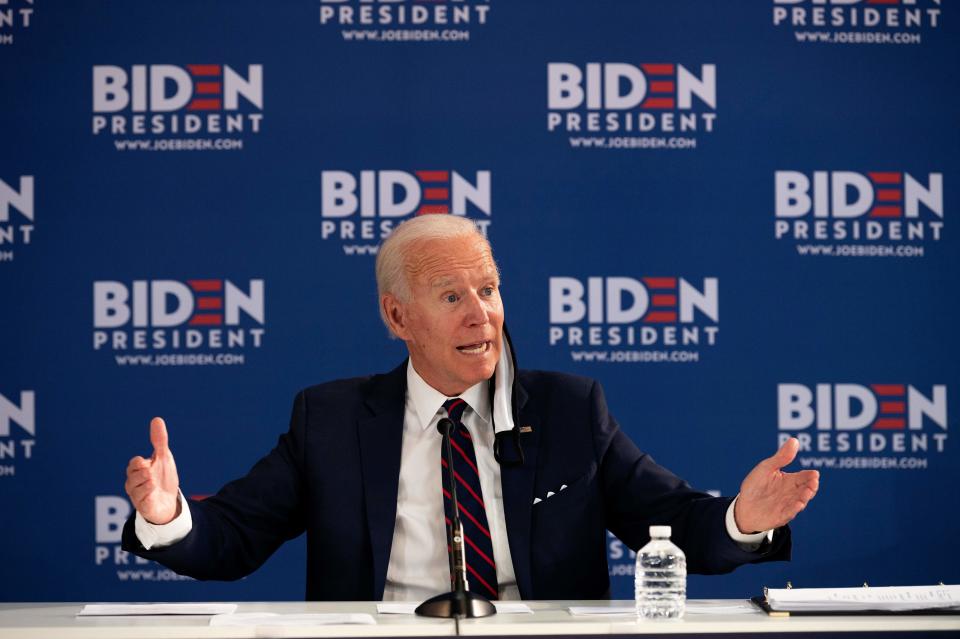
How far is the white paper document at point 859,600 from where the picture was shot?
76.0 inches

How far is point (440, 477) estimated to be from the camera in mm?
2570

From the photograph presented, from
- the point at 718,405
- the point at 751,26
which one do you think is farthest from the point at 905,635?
the point at 751,26

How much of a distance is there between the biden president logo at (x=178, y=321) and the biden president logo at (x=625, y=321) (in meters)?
1.07

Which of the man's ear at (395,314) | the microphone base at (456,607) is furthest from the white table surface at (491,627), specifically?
the man's ear at (395,314)

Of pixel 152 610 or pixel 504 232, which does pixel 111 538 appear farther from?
pixel 152 610

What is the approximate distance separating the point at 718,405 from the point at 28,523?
244 cm

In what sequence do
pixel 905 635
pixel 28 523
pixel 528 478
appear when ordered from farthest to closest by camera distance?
pixel 28 523 < pixel 528 478 < pixel 905 635

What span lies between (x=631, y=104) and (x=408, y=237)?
170 cm

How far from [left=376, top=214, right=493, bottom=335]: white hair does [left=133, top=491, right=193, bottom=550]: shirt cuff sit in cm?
72

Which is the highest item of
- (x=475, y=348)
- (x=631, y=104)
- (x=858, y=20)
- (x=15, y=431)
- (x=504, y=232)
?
(x=858, y=20)

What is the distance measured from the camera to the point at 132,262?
4023 mm

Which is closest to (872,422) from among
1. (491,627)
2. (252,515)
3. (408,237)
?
(408,237)

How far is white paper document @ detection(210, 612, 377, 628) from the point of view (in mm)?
1866

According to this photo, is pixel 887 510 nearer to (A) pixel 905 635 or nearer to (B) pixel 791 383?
(B) pixel 791 383
